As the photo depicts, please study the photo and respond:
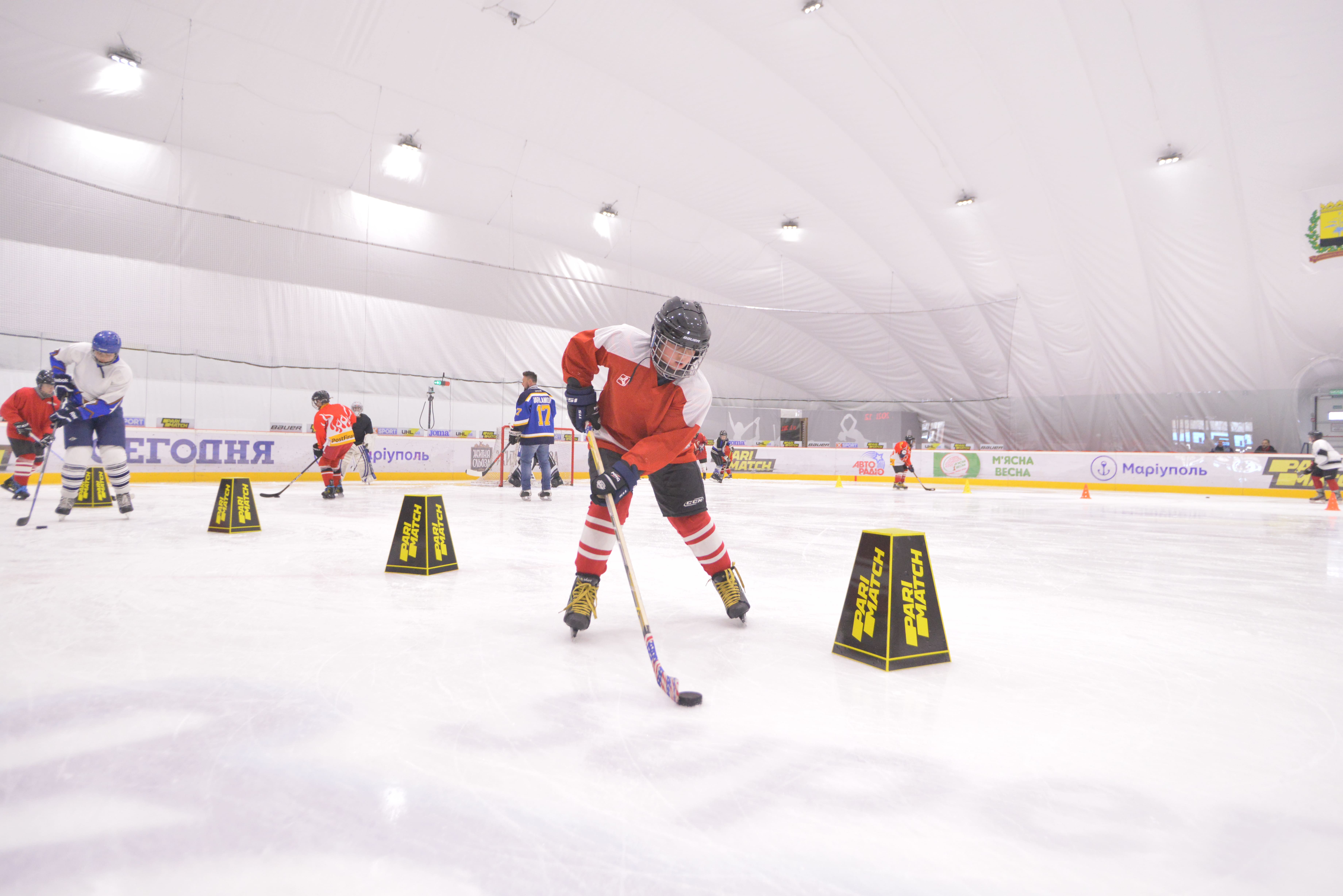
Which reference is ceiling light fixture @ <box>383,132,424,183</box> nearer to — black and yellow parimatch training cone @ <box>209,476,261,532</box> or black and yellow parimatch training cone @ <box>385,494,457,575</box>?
black and yellow parimatch training cone @ <box>209,476,261,532</box>

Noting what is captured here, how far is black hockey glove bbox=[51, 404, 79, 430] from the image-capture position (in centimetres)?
504

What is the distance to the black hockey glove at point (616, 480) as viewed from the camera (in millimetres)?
2494

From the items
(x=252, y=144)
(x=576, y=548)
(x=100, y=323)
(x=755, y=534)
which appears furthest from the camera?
(x=252, y=144)

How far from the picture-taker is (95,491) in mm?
6535

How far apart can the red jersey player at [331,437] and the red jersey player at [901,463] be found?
10305 mm

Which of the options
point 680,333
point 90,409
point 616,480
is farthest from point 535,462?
point 680,333

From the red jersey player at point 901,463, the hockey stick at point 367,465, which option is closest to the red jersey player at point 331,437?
the hockey stick at point 367,465

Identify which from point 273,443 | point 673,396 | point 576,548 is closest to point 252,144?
point 273,443

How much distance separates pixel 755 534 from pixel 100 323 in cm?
1233

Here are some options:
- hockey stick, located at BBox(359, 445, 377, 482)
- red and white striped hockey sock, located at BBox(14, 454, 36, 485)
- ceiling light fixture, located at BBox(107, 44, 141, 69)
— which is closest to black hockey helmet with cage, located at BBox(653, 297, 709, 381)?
red and white striped hockey sock, located at BBox(14, 454, 36, 485)

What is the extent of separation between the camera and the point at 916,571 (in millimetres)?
2201

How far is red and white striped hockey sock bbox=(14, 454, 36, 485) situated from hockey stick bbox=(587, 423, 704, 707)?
828 centimetres

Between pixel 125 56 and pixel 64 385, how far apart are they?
35.0 ft

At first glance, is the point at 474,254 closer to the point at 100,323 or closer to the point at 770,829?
the point at 100,323
